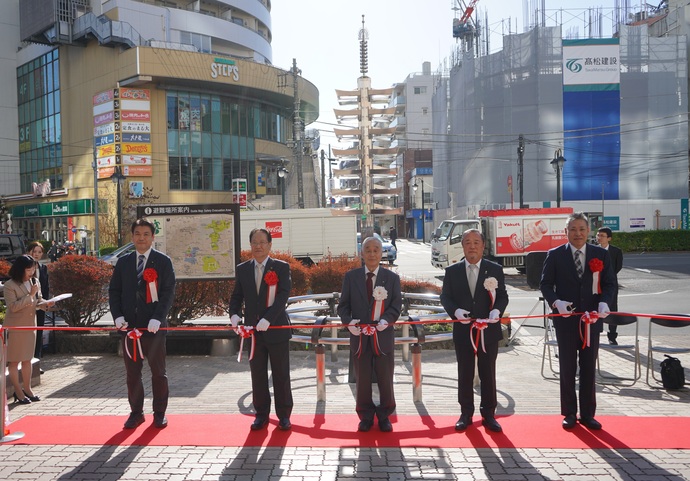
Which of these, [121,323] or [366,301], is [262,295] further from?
[121,323]

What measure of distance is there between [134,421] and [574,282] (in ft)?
15.0

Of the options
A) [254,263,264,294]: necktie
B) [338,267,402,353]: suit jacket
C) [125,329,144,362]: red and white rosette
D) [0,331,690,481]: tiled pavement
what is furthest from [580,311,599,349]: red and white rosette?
[125,329,144,362]: red and white rosette

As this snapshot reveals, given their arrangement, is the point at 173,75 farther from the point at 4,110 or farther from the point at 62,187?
the point at 4,110

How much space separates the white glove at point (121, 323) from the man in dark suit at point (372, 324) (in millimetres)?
2120

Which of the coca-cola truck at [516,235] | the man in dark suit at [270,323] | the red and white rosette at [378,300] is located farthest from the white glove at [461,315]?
the coca-cola truck at [516,235]

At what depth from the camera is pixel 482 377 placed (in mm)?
6242

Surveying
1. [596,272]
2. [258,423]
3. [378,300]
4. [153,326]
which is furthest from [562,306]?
[153,326]

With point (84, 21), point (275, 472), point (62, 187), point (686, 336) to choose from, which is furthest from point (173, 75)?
point (275, 472)

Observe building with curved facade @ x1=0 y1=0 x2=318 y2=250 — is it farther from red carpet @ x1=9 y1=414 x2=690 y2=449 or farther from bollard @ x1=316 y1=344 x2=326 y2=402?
red carpet @ x1=9 y1=414 x2=690 y2=449

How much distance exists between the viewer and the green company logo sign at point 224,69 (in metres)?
47.2

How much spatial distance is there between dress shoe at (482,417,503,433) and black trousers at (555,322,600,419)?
697mm

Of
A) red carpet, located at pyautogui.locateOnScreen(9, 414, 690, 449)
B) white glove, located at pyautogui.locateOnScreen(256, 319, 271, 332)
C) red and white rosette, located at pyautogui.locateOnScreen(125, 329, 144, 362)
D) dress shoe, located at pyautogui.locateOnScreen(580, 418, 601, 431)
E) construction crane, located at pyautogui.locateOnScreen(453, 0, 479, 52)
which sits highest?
construction crane, located at pyautogui.locateOnScreen(453, 0, 479, 52)

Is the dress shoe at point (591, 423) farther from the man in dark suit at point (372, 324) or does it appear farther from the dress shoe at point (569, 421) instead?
the man in dark suit at point (372, 324)

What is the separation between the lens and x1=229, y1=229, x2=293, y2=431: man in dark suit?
6.27m
